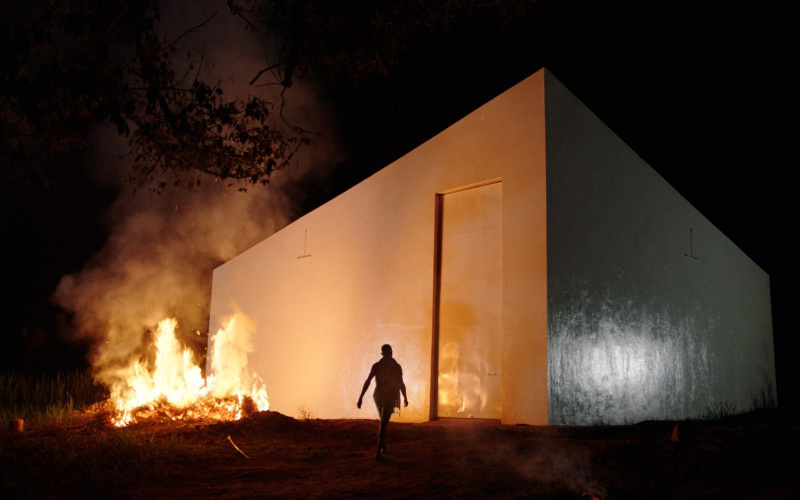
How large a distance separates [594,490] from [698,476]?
133cm

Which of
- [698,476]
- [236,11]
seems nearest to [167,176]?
[236,11]

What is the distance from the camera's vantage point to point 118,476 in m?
7.50

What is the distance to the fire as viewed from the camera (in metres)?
12.2

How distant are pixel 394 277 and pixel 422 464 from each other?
519 cm

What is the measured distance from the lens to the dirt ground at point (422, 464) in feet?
A: 21.9

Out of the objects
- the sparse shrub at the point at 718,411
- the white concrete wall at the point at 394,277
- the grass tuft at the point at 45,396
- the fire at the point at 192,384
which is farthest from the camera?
the sparse shrub at the point at 718,411

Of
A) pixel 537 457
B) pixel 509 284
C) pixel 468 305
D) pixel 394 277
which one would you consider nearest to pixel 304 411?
pixel 394 277

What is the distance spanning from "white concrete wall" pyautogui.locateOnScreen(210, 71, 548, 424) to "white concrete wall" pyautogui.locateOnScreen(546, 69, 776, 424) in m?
0.34

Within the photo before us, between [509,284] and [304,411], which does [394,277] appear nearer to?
[509,284]

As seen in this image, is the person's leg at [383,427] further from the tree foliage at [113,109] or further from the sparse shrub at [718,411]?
the sparse shrub at [718,411]

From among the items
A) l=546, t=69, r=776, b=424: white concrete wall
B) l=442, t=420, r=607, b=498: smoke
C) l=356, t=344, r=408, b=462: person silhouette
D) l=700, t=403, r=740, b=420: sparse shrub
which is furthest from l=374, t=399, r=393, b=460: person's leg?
l=700, t=403, r=740, b=420: sparse shrub

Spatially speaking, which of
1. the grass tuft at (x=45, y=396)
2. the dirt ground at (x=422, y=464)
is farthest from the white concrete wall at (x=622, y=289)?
the grass tuft at (x=45, y=396)

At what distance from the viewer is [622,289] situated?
475 inches

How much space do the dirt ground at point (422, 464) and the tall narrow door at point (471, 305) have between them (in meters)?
0.83
